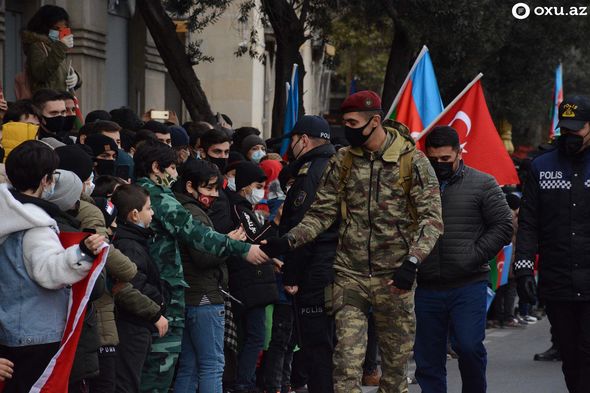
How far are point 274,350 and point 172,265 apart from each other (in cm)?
227

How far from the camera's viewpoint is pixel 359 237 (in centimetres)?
804

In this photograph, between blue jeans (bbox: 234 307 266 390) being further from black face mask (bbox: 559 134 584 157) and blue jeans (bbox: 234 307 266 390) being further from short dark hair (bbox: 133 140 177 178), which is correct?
black face mask (bbox: 559 134 584 157)

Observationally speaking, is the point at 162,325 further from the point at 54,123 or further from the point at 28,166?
the point at 54,123

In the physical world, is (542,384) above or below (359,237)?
below

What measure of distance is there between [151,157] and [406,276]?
2046 millimetres

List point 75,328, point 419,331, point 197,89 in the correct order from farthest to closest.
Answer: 1. point 197,89
2. point 419,331
3. point 75,328

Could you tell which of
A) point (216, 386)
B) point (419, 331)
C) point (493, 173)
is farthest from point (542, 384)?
point (216, 386)

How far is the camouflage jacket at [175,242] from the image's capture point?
845 cm

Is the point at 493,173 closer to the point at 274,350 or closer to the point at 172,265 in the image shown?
the point at 274,350

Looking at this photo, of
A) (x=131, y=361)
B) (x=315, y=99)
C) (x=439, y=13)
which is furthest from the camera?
(x=315, y=99)

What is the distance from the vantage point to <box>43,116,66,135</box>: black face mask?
9633 millimetres

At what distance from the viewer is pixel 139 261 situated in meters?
7.95

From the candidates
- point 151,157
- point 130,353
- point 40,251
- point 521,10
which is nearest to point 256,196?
point 151,157

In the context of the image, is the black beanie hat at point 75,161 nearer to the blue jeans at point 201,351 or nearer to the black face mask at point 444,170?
the blue jeans at point 201,351
